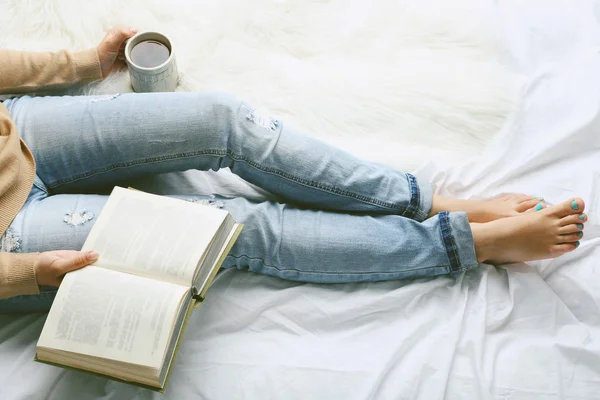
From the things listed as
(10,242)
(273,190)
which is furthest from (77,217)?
(273,190)

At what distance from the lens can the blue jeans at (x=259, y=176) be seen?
84 cm

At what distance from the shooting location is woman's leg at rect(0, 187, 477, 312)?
0.83m

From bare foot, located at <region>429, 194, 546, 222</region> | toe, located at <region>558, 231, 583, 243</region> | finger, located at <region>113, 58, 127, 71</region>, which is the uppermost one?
toe, located at <region>558, 231, 583, 243</region>

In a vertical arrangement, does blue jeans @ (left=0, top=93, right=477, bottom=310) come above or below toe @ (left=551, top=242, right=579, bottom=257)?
below

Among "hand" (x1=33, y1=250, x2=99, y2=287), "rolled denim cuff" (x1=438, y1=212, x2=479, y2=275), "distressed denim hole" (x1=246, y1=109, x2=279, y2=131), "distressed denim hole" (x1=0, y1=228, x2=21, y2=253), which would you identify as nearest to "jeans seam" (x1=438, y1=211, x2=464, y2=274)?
"rolled denim cuff" (x1=438, y1=212, x2=479, y2=275)

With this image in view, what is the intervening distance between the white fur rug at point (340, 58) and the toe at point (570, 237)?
220 millimetres

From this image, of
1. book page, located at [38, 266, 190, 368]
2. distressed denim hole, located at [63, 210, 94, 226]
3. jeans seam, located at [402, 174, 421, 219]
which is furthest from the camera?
jeans seam, located at [402, 174, 421, 219]

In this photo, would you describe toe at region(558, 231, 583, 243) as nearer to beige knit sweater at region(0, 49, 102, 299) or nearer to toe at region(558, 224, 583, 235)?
toe at region(558, 224, 583, 235)

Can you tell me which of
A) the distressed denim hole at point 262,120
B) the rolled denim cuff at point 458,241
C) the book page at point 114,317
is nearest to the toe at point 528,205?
the rolled denim cuff at point 458,241

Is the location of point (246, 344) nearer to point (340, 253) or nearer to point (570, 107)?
point (340, 253)

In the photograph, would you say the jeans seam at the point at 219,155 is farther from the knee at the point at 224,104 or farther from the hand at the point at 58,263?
the hand at the point at 58,263

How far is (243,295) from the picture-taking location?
2.82 feet

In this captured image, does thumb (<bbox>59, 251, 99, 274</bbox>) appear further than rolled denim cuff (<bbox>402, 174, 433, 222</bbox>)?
No

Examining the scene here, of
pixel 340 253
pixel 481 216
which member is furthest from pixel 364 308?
pixel 481 216
